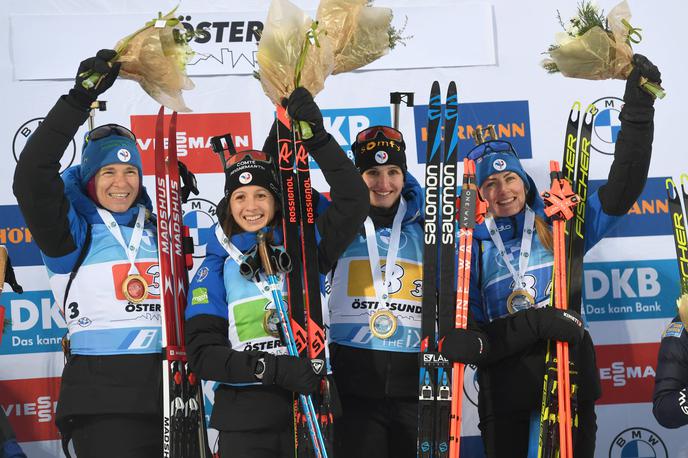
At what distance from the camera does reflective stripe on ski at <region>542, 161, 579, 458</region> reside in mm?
3430

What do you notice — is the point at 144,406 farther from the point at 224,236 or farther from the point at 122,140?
the point at 122,140

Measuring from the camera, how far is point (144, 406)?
3391mm

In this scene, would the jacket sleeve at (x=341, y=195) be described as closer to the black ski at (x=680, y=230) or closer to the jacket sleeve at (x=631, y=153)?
the jacket sleeve at (x=631, y=153)

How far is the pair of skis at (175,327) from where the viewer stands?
340cm

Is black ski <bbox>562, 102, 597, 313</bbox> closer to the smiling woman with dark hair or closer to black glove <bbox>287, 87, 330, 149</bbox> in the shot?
black glove <bbox>287, 87, 330, 149</bbox>

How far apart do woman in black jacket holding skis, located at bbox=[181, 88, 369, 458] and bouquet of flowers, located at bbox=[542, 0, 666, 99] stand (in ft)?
3.35

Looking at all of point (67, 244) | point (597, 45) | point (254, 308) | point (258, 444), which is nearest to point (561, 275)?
point (597, 45)

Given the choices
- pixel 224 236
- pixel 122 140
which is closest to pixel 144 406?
pixel 224 236

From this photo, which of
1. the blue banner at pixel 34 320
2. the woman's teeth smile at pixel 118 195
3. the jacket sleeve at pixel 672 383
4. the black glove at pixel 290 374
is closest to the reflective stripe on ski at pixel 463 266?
the black glove at pixel 290 374

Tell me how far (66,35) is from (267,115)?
108 cm

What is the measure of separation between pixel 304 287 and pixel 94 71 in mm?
1084

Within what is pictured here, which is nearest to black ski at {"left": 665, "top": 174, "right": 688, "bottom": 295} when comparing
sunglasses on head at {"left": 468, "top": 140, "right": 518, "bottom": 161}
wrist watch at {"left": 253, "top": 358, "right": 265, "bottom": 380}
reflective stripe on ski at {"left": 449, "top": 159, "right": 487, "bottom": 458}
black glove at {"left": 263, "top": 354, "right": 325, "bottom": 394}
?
sunglasses on head at {"left": 468, "top": 140, "right": 518, "bottom": 161}

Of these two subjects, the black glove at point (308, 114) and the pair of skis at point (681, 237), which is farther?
the pair of skis at point (681, 237)

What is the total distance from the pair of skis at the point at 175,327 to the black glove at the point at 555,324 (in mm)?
1333
